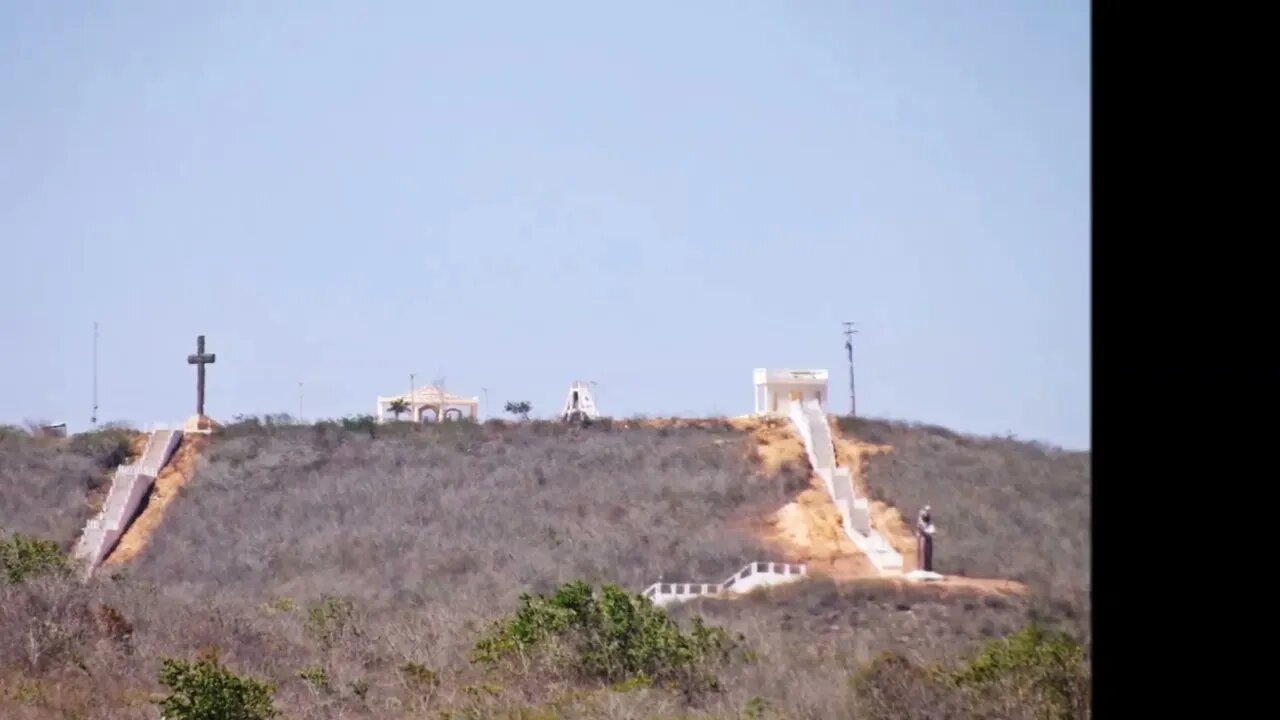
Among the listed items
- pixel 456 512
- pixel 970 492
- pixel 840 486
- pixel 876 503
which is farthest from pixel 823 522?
pixel 456 512

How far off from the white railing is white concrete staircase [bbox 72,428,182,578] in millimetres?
14982

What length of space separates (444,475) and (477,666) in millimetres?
25799

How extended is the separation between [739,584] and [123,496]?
64.2 ft

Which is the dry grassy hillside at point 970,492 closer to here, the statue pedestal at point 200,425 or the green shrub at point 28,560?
the green shrub at point 28,560

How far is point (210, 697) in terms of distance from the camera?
12.7 m

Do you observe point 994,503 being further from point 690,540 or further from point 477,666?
point 477,666

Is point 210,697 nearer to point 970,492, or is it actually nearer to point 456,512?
point 970,492

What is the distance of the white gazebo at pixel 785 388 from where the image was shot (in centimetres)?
4647

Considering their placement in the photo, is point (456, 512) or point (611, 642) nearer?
point (611, 642)

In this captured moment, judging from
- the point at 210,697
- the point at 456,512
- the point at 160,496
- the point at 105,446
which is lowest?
the point at 210,697

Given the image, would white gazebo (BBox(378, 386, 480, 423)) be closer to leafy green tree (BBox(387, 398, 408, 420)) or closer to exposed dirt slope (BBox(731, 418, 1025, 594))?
leafy green tree (BBox(387, 398, 408, 420))

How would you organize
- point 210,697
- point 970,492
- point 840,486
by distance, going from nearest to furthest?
point 210,697 < point 970,492 < point 840,486

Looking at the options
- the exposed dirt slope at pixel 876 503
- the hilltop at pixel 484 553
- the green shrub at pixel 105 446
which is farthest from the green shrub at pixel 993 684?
the green shrub at pixel 105 446
